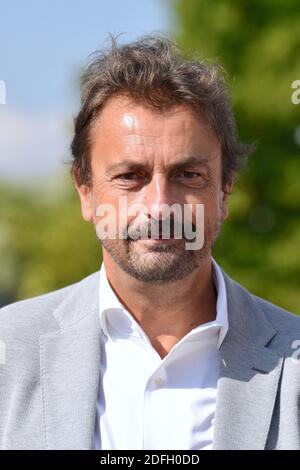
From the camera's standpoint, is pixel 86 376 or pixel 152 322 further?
pixel 152 322

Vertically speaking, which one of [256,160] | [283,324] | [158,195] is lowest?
[283,324]

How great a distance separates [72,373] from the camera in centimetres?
273

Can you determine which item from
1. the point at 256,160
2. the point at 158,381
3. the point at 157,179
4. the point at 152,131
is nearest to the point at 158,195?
the point at 157,179

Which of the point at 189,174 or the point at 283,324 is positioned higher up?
the point at 189,174

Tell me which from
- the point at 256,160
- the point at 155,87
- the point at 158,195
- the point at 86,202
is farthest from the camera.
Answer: the point at 256,160

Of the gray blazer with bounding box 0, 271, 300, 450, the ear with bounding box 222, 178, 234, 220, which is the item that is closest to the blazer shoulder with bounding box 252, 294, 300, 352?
the gray blazer with bounding box 0, 271, 300, 450

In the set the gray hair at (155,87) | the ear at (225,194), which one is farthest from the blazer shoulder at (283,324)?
the gray hair at (155,87)

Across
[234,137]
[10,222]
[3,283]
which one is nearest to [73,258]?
[10,222]

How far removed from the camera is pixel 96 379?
2.71m

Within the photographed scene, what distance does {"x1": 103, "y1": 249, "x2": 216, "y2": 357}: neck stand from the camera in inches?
112

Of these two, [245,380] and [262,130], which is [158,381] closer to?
[245,380]

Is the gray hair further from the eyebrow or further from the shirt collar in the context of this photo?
the shirt collar

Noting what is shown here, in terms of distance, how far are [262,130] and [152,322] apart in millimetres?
8766

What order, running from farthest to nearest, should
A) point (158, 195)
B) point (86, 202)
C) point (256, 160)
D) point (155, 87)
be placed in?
point (256, 160) < point (86, 202) < point (155, 87) < point (158, 195)
